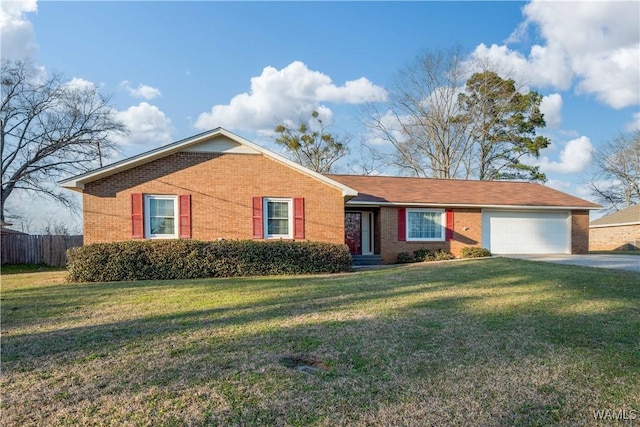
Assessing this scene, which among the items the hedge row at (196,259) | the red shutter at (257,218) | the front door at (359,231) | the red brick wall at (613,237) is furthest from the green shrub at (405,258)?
the red brick wall at (613,237)

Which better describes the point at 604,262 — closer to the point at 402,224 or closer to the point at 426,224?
the point at 426,224

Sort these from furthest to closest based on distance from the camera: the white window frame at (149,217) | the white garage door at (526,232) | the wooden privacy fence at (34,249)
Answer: the wooden privacy fence at (34,249) < the white garage door at (526,232) < the white window frame at (149,217)

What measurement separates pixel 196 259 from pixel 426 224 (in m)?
10.0

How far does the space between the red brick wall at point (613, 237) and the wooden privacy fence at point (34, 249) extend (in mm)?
34406

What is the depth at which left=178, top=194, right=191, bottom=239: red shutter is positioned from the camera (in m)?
13.7

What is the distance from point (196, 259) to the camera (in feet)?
41.7

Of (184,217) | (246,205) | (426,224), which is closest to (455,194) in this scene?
(426,224)

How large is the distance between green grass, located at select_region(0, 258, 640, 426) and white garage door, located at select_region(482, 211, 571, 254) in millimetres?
10877

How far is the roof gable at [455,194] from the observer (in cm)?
1791

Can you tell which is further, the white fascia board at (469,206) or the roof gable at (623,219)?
the roof gable at (623,219)

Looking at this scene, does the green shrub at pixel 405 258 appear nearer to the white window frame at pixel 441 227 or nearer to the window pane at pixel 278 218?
the white window frame at pixel 441 227

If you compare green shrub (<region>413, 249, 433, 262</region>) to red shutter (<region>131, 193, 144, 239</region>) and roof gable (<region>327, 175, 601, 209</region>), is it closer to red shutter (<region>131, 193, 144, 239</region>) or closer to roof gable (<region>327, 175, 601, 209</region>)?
roof gable (<region>327, 175, 601, 209</region>)

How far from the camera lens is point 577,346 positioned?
185 inches

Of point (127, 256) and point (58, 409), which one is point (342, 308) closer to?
point (58, 409)
